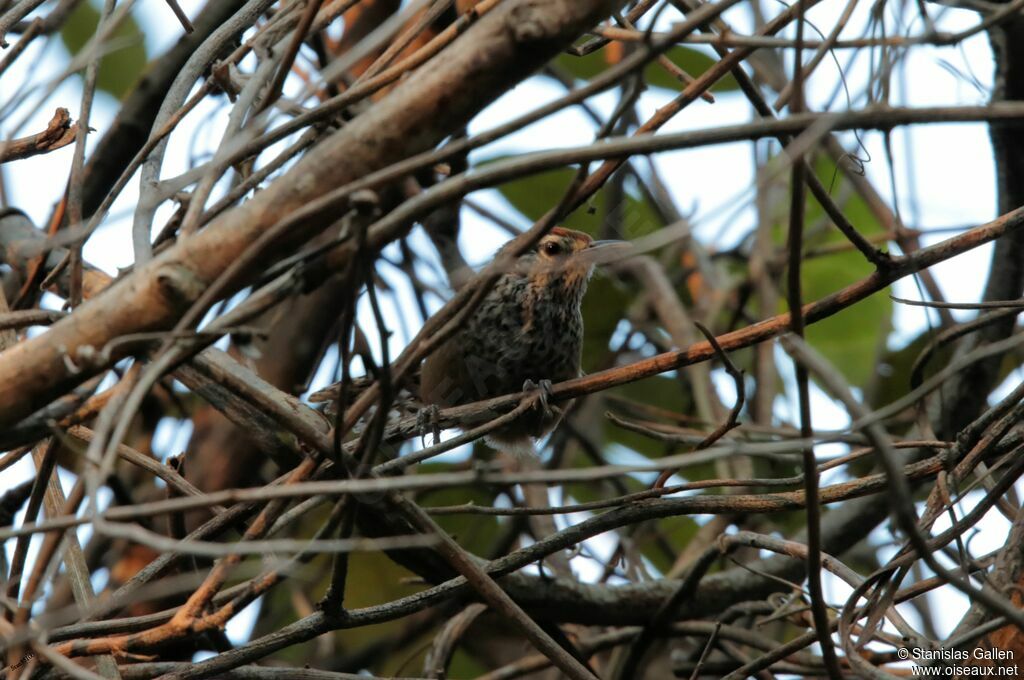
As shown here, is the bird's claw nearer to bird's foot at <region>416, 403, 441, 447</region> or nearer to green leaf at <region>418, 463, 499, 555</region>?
bird's foot at <region>416, 403, 441, 447</region>

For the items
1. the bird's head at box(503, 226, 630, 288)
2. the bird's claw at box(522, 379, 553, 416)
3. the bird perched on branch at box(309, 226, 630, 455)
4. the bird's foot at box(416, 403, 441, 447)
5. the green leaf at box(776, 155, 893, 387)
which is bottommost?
the bird's foot at box(416, 403, 441, 447)

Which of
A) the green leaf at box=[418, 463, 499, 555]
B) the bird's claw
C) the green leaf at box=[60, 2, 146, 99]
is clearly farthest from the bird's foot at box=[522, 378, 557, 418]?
the green leaf at box=[60, 2, 146, 99]

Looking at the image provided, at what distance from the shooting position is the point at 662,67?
4.32 meters

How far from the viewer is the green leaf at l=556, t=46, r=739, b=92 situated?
453cm

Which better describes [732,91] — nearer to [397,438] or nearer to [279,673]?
[397,438]

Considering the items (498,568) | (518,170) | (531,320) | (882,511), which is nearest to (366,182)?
(518,170)

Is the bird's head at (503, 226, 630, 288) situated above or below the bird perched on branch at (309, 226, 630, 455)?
above

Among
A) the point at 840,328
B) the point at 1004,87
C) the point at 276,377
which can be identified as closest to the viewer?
the point at 1004,87

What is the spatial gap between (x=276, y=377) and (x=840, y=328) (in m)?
2.43

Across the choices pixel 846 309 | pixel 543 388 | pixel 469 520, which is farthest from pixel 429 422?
pixel 846 309

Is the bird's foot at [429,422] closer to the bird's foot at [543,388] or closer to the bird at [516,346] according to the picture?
the bird's foot at [543,388]

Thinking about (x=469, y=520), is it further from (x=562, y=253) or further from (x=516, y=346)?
(x=562, y=253)

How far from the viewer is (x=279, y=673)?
89.7 inches

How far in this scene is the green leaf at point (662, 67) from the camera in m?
4.53
